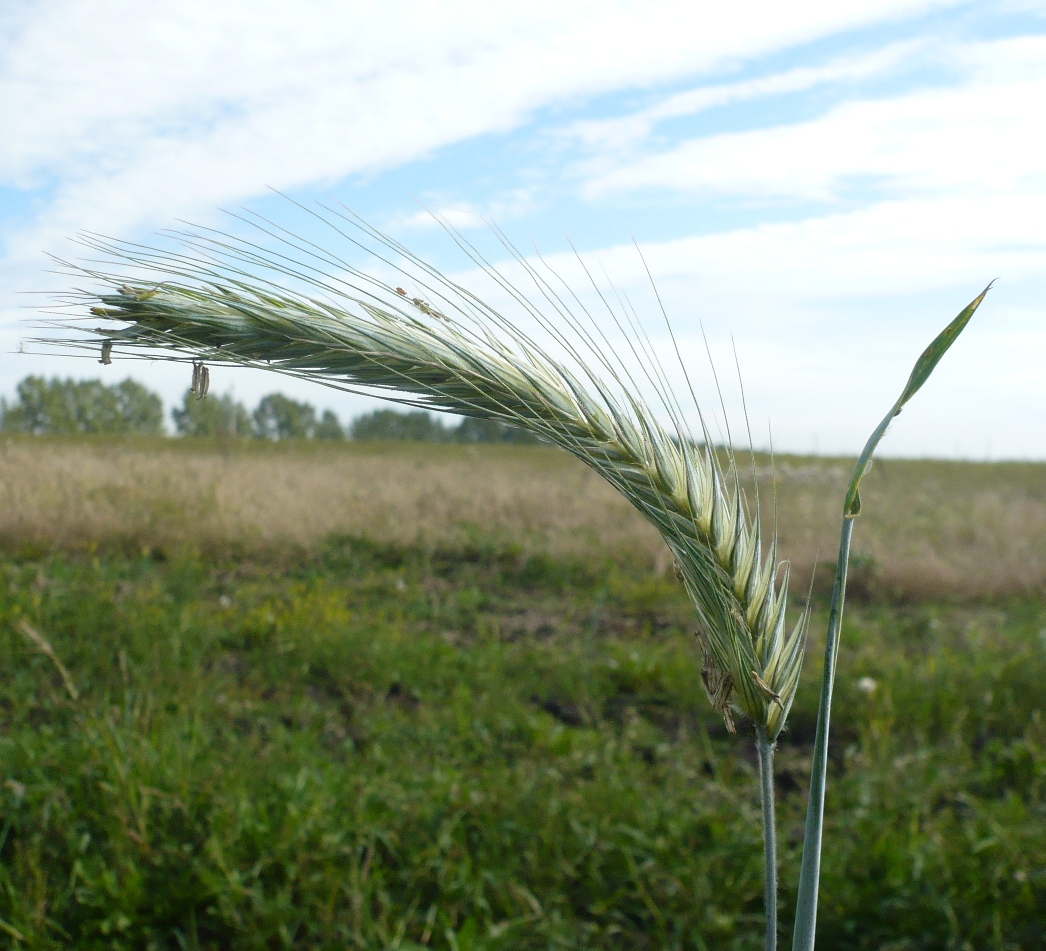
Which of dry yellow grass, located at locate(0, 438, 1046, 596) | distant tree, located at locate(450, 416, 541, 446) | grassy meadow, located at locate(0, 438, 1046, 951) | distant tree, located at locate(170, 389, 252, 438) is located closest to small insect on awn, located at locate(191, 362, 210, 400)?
distant tree, located at locate(450, 416, 541, 446)

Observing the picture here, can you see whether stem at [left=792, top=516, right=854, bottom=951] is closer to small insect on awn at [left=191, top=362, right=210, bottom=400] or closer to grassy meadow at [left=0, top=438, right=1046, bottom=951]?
small insect on awn at [left=191, top=362, right=210, bottom=400]

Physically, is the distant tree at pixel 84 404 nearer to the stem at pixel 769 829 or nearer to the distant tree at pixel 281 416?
the distant tree at pixel 281 416

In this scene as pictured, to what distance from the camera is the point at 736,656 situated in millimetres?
755

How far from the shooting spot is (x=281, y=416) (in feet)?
11.3

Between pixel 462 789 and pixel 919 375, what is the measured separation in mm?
2643

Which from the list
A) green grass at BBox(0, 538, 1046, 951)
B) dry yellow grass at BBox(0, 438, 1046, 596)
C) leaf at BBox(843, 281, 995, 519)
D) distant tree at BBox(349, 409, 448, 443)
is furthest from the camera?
dry yellow grass at BBox(0, 438, 1046, 596)

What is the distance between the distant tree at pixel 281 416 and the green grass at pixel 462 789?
44.7 inches

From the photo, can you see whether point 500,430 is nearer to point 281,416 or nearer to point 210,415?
point 281,416

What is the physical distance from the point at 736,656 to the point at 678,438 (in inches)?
9.5

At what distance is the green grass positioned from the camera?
2.47 metres

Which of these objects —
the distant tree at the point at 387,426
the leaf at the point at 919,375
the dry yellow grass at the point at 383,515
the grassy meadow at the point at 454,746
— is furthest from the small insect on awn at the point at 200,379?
the dry yellow grass at the point at 383,515

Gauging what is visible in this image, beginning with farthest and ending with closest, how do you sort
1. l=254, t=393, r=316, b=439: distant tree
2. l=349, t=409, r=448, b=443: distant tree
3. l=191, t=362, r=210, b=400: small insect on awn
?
l=349, t=409, r=448, b=443: distant tree
l=254, t=393, r=316, b=439: distant tree
l=191, t=362, r=210, b=400: small insect on awn

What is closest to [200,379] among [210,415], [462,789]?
[462,789]

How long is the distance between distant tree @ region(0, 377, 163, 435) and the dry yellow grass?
1.87 m
